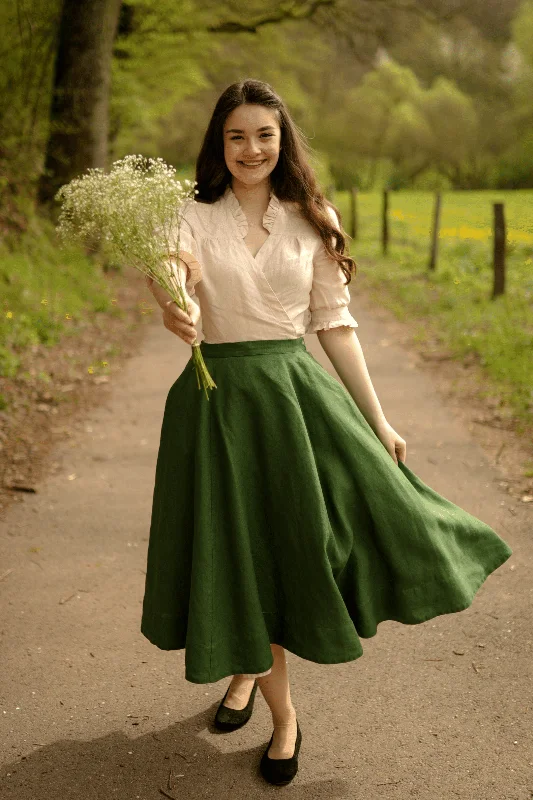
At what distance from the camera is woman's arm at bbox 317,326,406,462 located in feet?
9.05

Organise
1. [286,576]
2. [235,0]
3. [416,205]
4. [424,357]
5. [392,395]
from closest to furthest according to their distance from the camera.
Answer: [286,576]
[392,395]
[424,357]
[235,0]
[416,205]

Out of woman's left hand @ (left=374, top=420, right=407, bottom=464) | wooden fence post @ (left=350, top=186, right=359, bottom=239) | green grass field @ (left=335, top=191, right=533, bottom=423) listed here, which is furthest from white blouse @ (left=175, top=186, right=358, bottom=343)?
wooden fence post @ (left=350, top=186, right=359, bottom=239)

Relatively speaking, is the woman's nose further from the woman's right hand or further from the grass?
the grass

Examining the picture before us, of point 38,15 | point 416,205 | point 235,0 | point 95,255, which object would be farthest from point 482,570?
point 416,205

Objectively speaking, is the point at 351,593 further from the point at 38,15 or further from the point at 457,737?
the point at 38,15

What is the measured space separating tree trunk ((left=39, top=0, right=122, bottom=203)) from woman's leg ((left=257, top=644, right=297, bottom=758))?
34.4 feet

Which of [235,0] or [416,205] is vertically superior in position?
[235,0]

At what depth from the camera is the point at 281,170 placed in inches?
106

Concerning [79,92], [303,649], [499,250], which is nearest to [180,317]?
[303,649]

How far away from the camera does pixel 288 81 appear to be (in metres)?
18.8

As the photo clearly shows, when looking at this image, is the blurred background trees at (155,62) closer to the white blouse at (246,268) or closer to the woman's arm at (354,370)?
the white blouse at (246,268)

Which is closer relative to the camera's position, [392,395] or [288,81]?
[392,395]

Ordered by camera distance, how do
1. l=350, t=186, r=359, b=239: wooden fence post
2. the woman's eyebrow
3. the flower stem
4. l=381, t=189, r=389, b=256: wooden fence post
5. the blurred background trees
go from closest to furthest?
the flower stem → the woman's eyebrow → the blurred background trees → l=381, t=189, r=389, b=256: wooden fence post → l=350, t=186, r=359, b=239: wooden fence post

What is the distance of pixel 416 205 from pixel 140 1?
63.6 feet
